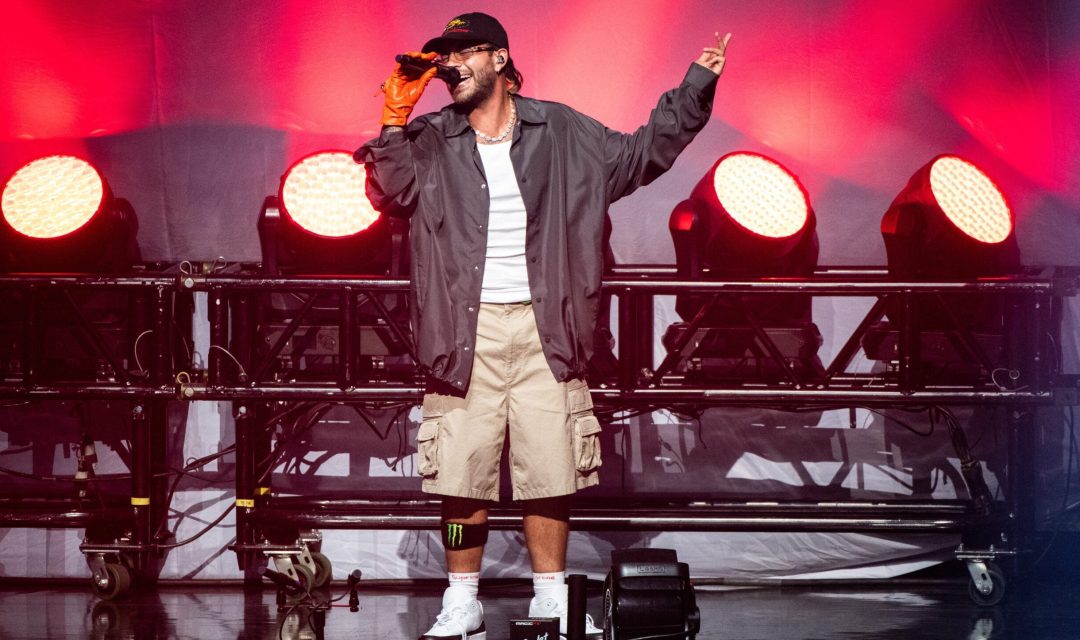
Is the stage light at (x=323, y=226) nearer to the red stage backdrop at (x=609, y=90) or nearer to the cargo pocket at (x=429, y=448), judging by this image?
the red stage backdrop at (x=609, y=90)

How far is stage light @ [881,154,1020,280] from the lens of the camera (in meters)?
3.98

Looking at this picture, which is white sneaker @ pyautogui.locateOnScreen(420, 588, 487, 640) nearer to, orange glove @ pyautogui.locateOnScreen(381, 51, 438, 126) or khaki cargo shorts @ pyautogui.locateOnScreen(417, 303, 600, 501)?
khaki cargo shorts @ pyautogui.locateOnScreen(417, 303, 600, 501)

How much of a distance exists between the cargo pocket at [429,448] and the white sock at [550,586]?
424mm

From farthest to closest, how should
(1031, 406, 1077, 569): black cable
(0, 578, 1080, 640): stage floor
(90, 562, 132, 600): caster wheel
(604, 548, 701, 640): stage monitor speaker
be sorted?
1. (1031, 406, 1077, 569): black cable
2. (90, 562, 132, 600): caster wheel
3. (0, 578, 1080, 640): stage floor
4. (604, 548, 701, 640): stage monitor speaker

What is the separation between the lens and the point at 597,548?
178 inches

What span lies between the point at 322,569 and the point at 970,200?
280 centimetres

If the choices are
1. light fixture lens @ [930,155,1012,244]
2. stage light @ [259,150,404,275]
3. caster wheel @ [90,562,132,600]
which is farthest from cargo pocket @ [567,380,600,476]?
caster wheel @ [90,562,132,600]

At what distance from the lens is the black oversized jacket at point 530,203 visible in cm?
303

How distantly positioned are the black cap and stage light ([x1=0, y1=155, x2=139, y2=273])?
64.6 inches

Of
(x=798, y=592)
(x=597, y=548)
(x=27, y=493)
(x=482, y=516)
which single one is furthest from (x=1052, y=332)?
(x=27, y=493)

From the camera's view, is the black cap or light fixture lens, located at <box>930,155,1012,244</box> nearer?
the black cap

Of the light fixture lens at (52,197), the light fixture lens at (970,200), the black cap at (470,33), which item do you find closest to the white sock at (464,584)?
the black cap at (470,33)

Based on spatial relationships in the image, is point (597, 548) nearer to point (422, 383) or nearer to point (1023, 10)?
point (422, 383)

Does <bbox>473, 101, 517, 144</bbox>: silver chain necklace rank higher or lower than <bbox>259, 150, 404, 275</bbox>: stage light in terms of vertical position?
higher
